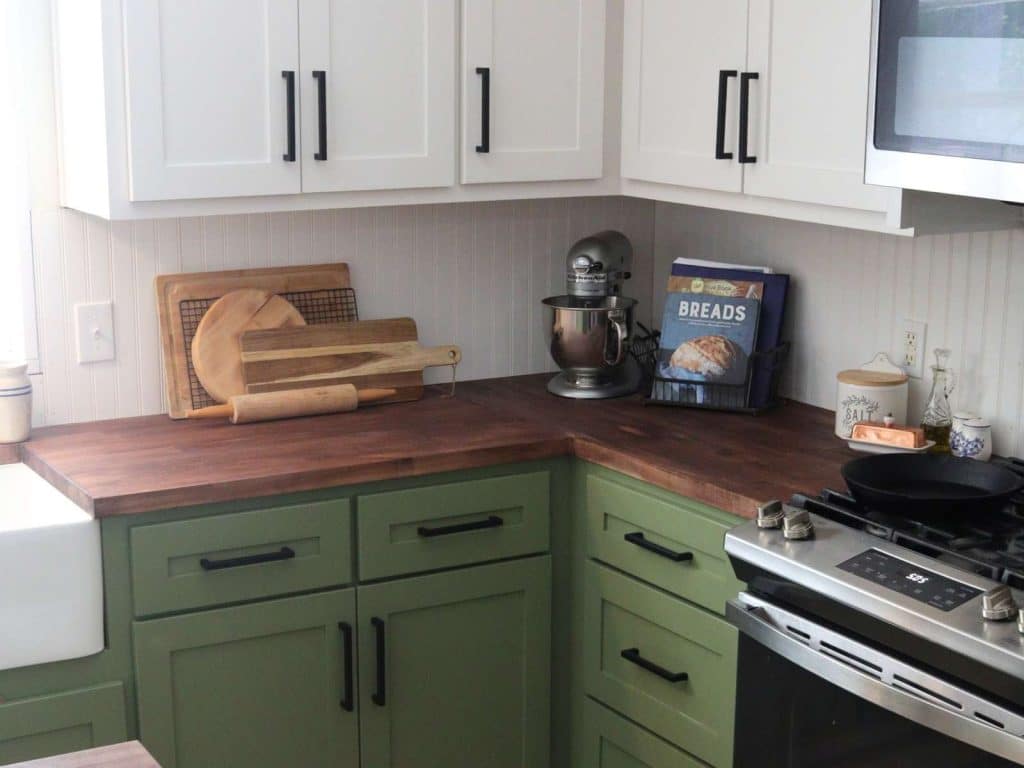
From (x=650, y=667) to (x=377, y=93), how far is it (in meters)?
1.19

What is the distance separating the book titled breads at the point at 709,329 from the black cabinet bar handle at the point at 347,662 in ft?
2.93

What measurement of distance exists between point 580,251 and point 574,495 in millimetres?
591

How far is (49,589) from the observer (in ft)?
7.68

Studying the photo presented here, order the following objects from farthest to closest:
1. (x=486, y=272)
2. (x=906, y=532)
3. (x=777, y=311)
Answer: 1. (x=486, y=272)
2. (x=777, y=311)
3. (x=906, y=532)

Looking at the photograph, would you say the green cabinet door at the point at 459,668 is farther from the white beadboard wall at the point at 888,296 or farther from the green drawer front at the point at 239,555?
the white beadboard wall at the point at 888,296

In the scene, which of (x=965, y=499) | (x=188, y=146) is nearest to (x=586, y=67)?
(x=188, y=146)

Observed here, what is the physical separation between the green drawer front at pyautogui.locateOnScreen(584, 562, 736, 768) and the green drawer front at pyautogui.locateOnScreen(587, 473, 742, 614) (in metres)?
0.03

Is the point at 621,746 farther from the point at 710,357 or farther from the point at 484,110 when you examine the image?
the point at 484,110

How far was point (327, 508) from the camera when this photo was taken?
2547mm

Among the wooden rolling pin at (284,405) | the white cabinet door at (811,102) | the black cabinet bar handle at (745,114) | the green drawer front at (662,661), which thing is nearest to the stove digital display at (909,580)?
the green drawer front at (662,661)

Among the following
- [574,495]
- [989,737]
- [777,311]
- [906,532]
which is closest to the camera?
[989,737]

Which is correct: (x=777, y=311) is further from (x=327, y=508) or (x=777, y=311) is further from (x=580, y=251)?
(x=327, y=508)

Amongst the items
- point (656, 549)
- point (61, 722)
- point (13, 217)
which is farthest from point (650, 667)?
point (13, 217)

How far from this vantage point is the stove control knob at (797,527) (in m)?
2.17
